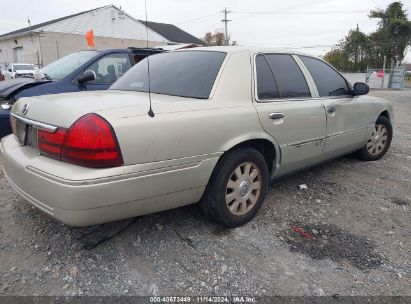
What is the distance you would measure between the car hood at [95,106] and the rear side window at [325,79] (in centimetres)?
172

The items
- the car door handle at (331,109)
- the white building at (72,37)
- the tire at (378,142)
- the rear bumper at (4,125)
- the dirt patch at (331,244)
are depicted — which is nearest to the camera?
the dirt patch at (331,244)

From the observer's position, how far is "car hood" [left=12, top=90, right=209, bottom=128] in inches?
94.0

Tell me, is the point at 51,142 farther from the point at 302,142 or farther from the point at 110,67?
the point at 110,67

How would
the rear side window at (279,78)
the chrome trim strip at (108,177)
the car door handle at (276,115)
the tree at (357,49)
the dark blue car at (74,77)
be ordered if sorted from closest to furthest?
the chrome trim strip at (108,177)
the car door handle at (276,115)
the rear side window at (279,78)
the dark blue car at (74,77)
the tree at (357,49)

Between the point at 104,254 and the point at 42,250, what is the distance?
49 cm

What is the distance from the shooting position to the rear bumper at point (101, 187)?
2.26 metres

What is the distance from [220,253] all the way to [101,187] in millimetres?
1081

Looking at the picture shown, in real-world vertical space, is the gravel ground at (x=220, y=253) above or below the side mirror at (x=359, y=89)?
below

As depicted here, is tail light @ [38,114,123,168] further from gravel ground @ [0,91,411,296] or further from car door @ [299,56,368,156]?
car door @ [299,56,368,156]

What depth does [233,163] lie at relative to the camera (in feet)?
9.71

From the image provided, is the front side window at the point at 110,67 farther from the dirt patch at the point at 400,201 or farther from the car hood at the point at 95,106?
the dirt patch at the point at 400,201

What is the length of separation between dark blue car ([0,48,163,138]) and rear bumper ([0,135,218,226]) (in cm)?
236

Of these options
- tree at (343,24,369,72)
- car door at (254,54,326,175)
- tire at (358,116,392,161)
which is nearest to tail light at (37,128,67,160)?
car door at (254,54,326,175)

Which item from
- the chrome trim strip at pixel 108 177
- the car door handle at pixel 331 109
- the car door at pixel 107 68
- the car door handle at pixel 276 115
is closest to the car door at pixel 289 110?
the car door handle at pixel 276 115
